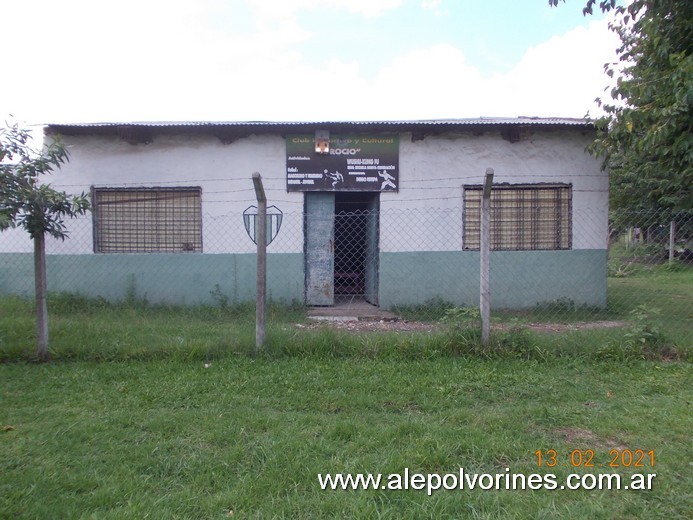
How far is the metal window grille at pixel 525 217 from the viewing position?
8.12 metres

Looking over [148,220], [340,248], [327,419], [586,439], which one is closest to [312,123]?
[340,248]

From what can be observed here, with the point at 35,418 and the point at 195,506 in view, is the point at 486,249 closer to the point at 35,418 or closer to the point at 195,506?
the point at 195,506

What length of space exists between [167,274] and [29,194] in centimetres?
377

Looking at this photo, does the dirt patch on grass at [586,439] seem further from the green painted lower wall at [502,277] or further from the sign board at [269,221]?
the sign board at [269,221]

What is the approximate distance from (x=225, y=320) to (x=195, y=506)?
442 centimetres

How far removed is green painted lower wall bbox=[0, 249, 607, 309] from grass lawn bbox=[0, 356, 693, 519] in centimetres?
354

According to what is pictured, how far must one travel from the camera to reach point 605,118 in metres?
6.73

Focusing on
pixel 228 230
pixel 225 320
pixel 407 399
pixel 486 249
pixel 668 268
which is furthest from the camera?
pixel 668 268

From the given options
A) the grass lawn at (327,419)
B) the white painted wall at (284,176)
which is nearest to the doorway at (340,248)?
the white painted wall at (284,176)

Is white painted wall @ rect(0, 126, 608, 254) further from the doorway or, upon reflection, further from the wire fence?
the doorway

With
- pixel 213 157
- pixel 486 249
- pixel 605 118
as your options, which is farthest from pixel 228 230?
pixel 605 118

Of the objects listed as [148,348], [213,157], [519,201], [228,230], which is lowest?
[148,348]

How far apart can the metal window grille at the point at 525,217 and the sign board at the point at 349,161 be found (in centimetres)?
144

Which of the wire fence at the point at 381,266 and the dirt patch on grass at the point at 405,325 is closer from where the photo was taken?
the dirt patch on grass at the point at 405,325
